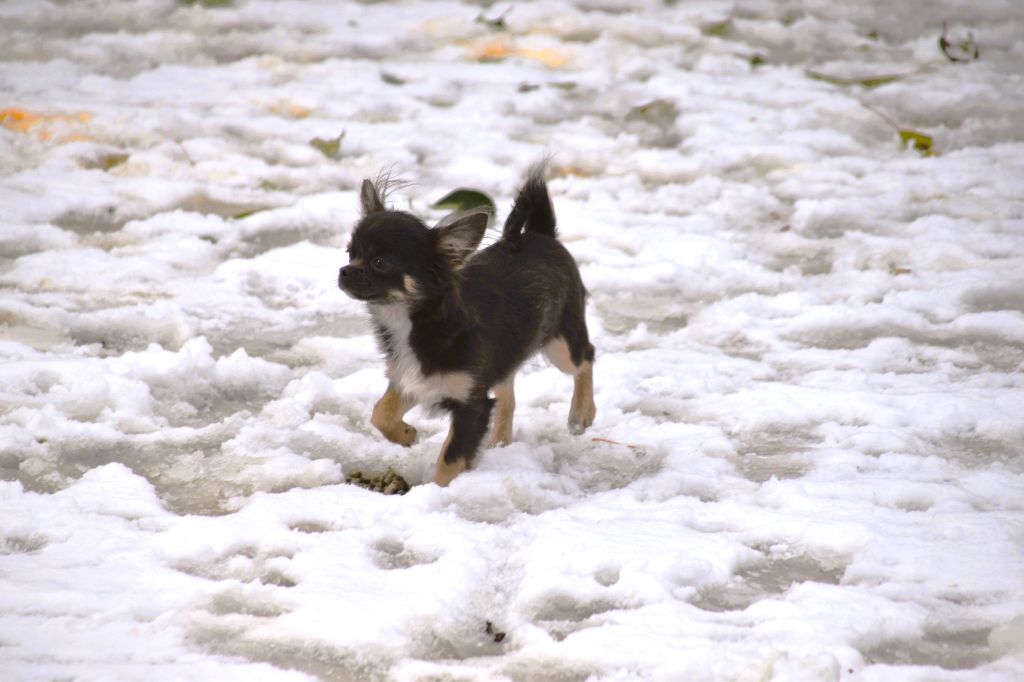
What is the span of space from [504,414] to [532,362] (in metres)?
0.72

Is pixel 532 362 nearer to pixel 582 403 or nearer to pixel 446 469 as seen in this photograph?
pixel 582 403

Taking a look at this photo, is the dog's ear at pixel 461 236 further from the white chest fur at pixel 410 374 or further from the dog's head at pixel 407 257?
the white chest fur at pixel 410 374

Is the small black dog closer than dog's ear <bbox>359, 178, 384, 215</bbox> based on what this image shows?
Yes

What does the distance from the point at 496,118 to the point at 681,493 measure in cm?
422

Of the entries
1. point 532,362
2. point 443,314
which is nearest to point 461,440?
point 443,314

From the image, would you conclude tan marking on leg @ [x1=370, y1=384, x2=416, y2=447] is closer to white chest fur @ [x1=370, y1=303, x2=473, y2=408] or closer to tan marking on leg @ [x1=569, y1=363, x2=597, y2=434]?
white chest fur @ [x1=370, y1=303, x2=473, y2=408]

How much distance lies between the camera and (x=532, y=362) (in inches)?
183

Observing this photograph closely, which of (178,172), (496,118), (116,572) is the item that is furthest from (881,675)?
(496,118)

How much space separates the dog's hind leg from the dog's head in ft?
2.21

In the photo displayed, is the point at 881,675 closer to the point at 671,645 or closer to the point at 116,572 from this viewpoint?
the point at 671,645

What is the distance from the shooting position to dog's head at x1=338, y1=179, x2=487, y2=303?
11.2 feet

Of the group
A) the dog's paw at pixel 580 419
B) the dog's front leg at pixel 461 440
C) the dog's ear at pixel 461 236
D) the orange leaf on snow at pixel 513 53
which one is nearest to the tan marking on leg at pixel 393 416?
the dog's front leg at pixel 461 440

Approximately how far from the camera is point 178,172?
6.03 metres

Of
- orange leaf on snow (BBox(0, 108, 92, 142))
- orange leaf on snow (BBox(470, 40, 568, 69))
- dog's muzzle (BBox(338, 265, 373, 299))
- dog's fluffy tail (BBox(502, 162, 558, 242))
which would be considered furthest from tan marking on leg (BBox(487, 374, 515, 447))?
orange leaf on snow (BBox(470, 40, 568, 69))
